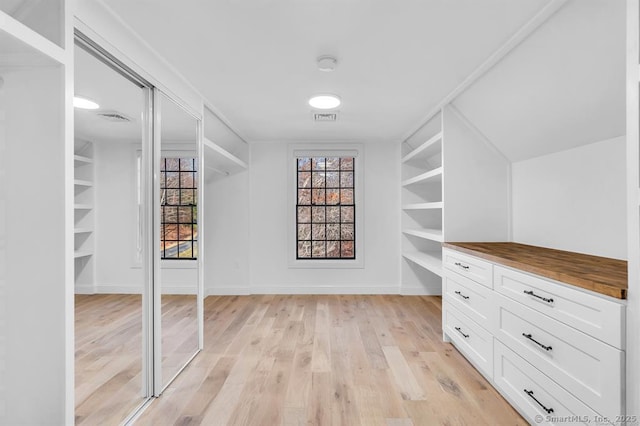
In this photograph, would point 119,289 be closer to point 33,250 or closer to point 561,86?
point 33,250

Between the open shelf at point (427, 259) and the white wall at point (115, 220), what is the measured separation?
2.97 meters

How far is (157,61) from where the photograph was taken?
234cm

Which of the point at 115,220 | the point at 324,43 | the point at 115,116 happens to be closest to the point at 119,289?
the point at 115,220

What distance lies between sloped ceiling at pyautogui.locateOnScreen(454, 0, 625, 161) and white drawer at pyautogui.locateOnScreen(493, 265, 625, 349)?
1.17 meters

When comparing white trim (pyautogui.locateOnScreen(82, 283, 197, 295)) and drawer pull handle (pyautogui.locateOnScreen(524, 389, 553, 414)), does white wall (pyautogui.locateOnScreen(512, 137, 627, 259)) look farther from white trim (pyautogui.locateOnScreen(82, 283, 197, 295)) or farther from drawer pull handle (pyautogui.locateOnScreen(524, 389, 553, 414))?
white trim (pyautogui.locateOnScreen(82, 283, 197, 295))

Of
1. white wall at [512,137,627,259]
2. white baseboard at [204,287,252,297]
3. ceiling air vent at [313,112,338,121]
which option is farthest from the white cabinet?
white baseboard at [204,287,252,297]

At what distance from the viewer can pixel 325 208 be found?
5.38 meters

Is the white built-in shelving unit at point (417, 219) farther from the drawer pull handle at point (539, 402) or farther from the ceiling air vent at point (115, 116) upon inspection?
the ceiling air vent at point (115, 116)

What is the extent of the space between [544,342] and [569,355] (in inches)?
7.2

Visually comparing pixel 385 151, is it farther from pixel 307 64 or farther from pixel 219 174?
pixel 307 64

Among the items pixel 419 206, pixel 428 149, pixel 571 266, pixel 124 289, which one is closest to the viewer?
pixel 571 266

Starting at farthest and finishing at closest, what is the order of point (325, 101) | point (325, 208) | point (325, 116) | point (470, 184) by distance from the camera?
point (325, 208), point (325, 116), point (470, 184), point (325, 101)

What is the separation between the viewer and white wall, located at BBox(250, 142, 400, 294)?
207 inches

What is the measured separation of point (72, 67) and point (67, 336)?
119 centimetres
